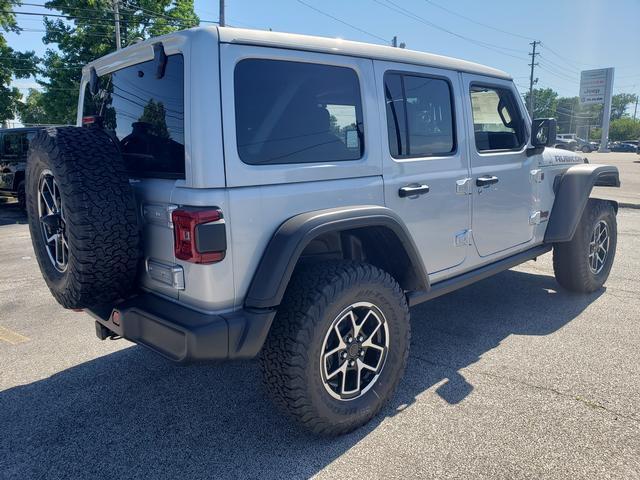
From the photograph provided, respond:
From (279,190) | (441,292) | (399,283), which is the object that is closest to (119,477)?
(279,190)

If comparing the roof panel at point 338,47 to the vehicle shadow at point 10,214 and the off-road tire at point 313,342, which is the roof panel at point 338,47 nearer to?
the off-road tire at point 313,342

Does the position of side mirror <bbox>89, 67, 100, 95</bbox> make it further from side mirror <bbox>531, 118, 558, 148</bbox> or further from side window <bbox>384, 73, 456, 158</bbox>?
side mirror <bbox>531, 118, 558, 148</bbox>

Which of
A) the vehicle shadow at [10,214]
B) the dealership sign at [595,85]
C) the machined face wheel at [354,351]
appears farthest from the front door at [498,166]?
the dealership sign at [595,85]

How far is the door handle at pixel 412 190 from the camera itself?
112 inches

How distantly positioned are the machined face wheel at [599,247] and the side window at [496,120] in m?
1.54

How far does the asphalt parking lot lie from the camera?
233 centimetres

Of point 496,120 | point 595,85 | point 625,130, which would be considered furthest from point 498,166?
point 625,130

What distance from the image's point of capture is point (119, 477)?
2.26m

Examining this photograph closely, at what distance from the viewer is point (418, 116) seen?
10.0 ft

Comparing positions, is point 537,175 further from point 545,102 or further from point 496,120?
point 545,102

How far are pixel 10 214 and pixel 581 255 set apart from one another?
12.0 m

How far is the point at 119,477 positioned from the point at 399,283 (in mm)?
1853

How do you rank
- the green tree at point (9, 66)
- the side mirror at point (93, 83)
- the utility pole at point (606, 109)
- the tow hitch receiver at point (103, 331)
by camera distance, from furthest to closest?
the utility pole at point (606, 109) < the green tree at point (9, 66) < the side mirror at point (93, 83) < the tow hitch receiver at point (103, 331)

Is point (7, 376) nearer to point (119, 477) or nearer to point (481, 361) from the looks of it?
point (119, 477)
